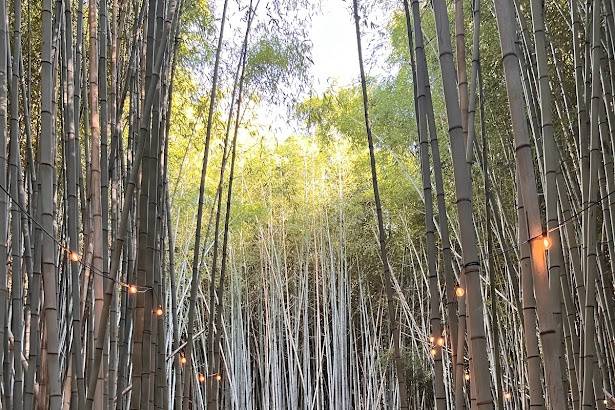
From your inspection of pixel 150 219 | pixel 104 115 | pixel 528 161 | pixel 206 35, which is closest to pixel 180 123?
pixel 206 35

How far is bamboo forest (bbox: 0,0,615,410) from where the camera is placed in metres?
1.41

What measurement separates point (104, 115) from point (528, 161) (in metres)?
1.22

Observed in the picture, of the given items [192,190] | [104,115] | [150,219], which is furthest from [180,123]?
[150,219]

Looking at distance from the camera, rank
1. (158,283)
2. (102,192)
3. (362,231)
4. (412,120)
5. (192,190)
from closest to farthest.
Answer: (102,192) → (158,283) → (412,120) → (192,190) → (362,231)

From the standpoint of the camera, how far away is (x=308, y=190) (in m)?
7.57

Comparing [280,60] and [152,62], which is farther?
[280,60]

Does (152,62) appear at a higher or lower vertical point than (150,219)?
higher

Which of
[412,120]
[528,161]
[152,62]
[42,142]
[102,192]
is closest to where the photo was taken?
[528,161]

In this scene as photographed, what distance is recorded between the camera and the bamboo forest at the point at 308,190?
1.41 m

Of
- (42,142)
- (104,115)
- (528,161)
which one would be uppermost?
(104,115)

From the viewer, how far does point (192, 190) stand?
6934 mm

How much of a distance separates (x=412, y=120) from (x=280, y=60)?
1524 mm

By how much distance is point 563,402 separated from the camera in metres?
1.11

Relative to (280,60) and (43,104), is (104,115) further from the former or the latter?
(280,60)
